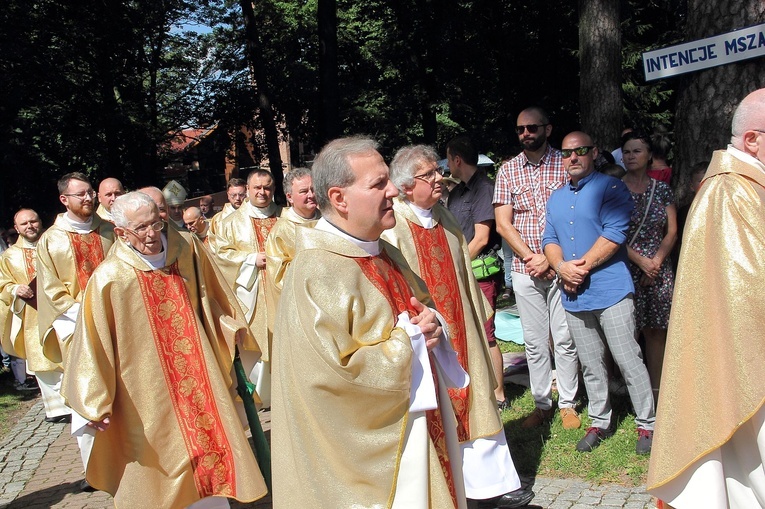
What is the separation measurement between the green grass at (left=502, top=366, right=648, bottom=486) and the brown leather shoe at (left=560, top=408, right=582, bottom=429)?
4cm

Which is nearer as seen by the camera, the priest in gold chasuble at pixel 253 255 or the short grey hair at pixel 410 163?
the short grey hair at pixel 410 163

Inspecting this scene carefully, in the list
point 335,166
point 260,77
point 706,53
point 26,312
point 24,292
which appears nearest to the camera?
point 335,166

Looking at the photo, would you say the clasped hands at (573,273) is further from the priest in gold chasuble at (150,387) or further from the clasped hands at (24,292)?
the clasped hands at (24,292)

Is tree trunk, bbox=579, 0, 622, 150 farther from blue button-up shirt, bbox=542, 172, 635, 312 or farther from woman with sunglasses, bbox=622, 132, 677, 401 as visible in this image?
blue button-up shirt, bbox=542, 172, 635, 312

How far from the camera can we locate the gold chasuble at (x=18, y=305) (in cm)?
827

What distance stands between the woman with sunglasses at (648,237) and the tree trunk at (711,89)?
0.71m

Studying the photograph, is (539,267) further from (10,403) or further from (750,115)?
(10,403)

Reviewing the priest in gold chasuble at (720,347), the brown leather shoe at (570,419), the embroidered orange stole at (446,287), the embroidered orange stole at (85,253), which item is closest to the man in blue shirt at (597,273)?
the brown leather shoe at (570,419)

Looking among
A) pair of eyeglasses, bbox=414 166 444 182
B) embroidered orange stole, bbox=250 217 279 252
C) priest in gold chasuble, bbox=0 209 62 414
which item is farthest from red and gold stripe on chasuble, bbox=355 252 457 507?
priest in gold chasuble, bbox=0 209 62 414

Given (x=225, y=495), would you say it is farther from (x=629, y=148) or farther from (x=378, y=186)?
(x=629, y=148)

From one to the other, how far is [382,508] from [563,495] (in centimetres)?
214

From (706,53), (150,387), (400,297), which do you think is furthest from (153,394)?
(706,53)

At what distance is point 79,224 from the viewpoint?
23.3ft

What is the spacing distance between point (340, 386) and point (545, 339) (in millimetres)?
3205
